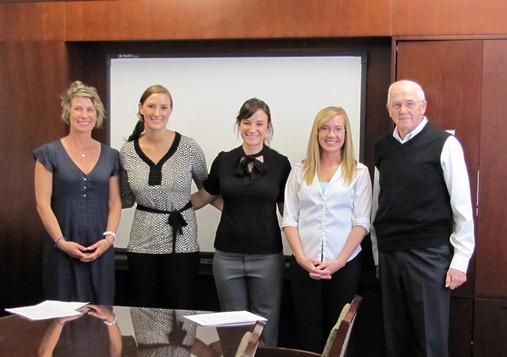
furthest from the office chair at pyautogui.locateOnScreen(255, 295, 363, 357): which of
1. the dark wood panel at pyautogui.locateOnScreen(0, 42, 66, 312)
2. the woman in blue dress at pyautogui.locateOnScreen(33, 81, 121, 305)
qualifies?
the dark wood panel at pyautogui.locateOnScreen(0, 42, 66, 312)

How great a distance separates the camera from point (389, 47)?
4055mm

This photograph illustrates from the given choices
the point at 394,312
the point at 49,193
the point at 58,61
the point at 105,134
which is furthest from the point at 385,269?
the point at 58,61

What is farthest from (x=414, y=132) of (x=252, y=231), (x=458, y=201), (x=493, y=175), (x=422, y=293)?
(x=252, y=231)

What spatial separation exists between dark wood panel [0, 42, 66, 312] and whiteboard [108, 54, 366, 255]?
0.39 metres

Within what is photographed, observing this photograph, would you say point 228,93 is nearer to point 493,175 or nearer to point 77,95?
point 77,95

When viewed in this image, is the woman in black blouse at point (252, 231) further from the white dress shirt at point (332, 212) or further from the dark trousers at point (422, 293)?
the dark trousers at point (422, 293)

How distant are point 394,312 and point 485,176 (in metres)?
0.93

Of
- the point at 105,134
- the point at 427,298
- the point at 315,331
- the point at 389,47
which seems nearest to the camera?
the point at 427,298

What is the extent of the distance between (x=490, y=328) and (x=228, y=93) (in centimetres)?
209

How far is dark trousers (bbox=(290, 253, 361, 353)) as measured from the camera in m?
3.53

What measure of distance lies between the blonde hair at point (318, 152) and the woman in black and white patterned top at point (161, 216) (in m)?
0.69

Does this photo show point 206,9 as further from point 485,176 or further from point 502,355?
point 502,355

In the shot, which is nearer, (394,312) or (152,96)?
(394,312)

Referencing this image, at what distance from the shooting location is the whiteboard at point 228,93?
4.16 metres
